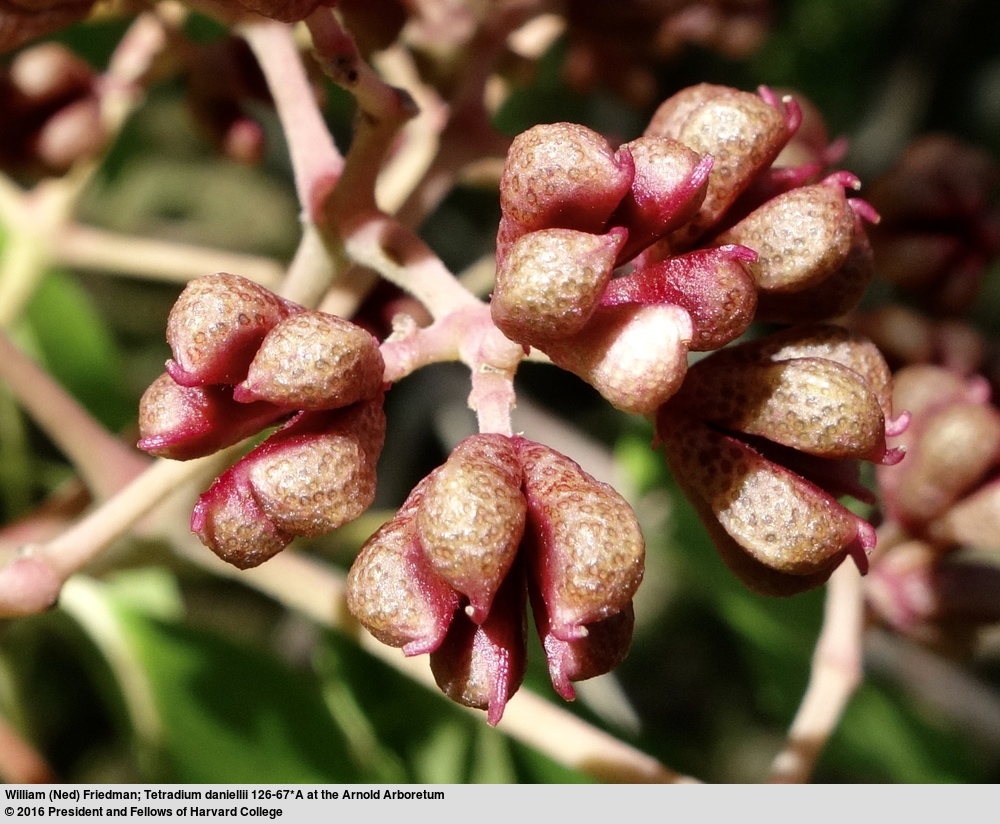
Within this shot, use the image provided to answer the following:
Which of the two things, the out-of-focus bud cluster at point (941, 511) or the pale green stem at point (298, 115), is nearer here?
the pale green stem at point (298, 115)

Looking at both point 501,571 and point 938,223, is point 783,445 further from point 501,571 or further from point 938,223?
point 938,223

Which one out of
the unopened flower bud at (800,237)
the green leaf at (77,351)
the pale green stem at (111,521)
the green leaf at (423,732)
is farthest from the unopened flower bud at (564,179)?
the green leaf at (77,351)

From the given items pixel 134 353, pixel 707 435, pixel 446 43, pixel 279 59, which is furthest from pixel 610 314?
pixel 134 353

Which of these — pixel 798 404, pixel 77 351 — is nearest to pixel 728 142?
pixel 798 404

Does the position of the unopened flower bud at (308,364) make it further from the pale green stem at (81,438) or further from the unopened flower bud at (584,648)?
the pale green stem at (81,438)

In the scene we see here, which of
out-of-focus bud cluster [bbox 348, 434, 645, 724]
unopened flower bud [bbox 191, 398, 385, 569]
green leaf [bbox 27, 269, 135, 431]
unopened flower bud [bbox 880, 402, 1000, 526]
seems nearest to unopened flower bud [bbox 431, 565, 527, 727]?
out-of-focus bud cluster [bbox 348, 434, 645, 724]

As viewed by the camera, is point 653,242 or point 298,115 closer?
point 653,242
